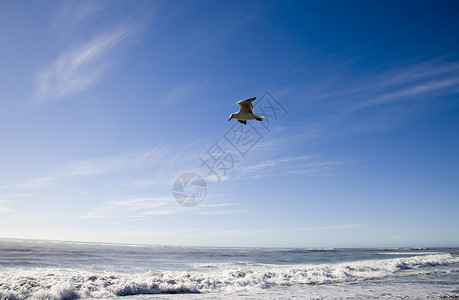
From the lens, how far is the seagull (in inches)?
488

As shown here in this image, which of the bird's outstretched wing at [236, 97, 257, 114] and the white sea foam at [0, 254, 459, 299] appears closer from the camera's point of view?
the white sea foam at [0, 254, 459, 299]

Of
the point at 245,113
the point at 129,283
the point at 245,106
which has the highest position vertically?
the point at 245,106

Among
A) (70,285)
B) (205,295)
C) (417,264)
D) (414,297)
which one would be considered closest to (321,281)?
(414,297)

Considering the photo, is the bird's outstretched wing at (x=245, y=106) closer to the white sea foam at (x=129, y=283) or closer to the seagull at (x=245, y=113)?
the seagull at (x=245, y=113)

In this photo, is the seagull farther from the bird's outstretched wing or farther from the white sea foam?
the white sea foam

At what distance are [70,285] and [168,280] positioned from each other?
3.70 m

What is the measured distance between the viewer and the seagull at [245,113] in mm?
12394

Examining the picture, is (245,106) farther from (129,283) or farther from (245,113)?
(129,283)

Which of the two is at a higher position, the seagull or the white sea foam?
the seagull

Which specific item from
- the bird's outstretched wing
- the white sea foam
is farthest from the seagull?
the white sea foam

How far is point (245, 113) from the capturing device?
41.6 ft

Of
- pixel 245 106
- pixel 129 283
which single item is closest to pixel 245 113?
pixel 245 106

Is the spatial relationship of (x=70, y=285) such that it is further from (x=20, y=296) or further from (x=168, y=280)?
(x=168, y=280)

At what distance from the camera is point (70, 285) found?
33.7ft
